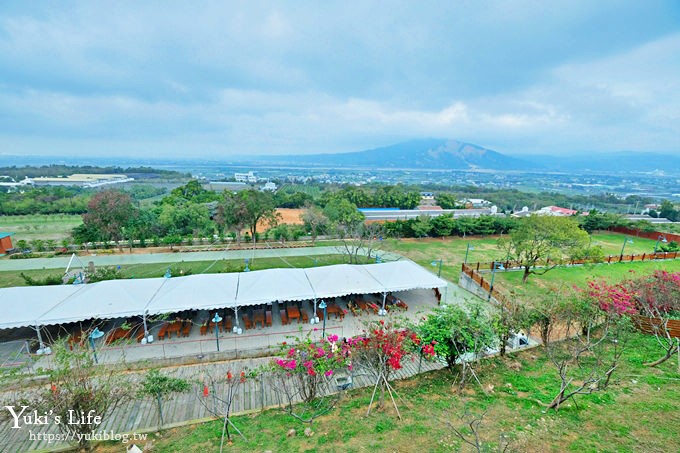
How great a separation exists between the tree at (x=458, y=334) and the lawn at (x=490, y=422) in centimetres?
97

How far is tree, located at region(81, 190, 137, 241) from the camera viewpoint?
2111 cm

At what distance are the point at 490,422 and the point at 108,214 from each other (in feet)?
81.7

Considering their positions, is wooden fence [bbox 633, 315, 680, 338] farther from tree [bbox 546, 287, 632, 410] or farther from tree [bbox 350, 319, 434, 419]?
tree [bbox 350, 319, 434, 419]

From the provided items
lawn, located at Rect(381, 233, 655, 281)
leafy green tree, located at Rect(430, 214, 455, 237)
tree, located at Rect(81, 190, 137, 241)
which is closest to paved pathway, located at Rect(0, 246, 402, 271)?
tree, located at Rect(81, 190, 137, 241)

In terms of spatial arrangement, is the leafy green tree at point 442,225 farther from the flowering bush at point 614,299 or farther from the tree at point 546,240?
the flowering bush at point 614,299

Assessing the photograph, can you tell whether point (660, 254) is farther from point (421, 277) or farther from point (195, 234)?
point (195, 234)

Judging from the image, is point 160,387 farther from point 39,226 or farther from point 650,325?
point 39,226

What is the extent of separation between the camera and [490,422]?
630cm

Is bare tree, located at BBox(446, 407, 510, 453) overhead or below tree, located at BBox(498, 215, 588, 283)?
below

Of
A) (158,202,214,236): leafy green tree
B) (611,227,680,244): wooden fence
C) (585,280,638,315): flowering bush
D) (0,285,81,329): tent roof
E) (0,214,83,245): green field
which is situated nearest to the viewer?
(585,280,638,315): flowering bush

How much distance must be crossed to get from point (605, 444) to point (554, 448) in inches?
37.1

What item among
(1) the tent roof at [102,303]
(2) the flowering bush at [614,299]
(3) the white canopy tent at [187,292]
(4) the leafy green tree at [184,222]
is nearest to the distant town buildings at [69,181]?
(4) the leafy green tree at [184,222]

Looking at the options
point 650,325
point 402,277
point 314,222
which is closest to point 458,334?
point 402,277

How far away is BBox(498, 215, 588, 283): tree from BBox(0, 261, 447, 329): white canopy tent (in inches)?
280
